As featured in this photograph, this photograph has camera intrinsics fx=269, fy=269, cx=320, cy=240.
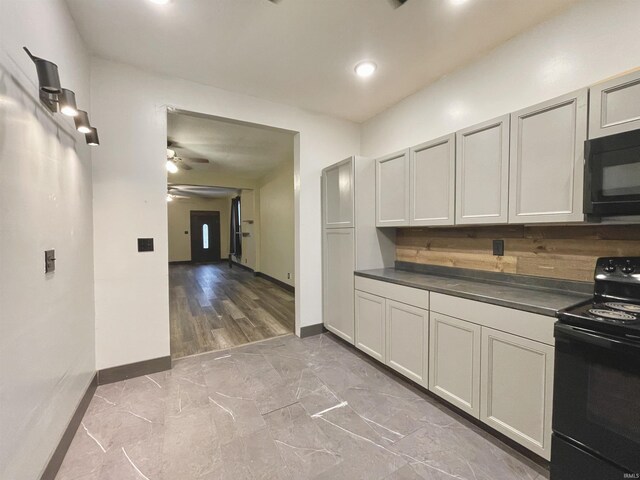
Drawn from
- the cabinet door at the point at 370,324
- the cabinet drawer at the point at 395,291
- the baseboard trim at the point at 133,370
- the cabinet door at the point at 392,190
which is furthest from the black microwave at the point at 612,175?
the baseboard trim at the point at 133,370

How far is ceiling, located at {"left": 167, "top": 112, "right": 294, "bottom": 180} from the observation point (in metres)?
3.40

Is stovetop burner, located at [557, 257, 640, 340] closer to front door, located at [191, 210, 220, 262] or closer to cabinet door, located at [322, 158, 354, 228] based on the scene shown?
cabinet door, located at [322, 158, 354, 228]

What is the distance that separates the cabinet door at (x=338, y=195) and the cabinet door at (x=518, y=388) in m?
1.59

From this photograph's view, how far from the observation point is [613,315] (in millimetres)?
1170

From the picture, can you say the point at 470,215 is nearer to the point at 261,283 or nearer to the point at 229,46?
the point at 229,46

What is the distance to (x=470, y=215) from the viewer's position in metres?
1.96

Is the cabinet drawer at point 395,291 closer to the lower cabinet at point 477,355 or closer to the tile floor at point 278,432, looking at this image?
the lower cabinet at point 477,355

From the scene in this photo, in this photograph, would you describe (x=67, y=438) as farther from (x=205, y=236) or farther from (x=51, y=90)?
(x=205, y=236)

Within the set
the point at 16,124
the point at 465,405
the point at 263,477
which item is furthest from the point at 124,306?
the point at 465,405

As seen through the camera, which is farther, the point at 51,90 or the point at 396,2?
the point at 396,2

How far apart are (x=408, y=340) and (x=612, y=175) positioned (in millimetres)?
1552

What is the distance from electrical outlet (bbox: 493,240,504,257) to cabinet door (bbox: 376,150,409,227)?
2.27 ft

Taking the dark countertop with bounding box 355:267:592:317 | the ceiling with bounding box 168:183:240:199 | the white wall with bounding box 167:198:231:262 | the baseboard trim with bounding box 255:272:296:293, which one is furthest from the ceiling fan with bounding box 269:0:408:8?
the white wall with bounding box 167:198:231:262

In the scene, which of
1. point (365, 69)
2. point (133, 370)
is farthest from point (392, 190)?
point (133, 370)
